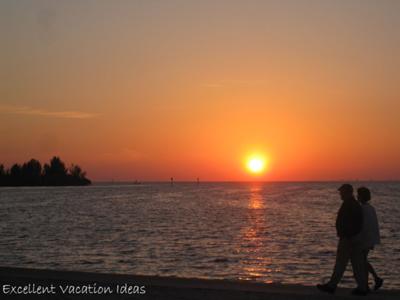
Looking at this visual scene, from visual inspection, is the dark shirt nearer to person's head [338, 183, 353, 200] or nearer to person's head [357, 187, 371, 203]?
person's head [338, 183, 353, 200]

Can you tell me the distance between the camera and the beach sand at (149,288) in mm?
10578

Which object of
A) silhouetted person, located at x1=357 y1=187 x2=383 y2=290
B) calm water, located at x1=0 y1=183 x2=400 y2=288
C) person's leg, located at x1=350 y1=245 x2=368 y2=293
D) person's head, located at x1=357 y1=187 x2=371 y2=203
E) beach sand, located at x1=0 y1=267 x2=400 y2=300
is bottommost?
calm water, located at x1=0 y1=183 x2=400 y2=288

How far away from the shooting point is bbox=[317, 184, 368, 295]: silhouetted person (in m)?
10.7

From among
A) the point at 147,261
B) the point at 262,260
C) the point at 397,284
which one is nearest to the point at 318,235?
the point at 262,260

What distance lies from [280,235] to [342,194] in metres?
29.1

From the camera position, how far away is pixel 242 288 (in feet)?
36.5

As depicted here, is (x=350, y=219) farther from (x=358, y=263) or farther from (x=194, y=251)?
(x=194, y=251)

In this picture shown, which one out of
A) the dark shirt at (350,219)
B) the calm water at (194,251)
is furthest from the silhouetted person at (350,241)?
the calm water at (194,251)

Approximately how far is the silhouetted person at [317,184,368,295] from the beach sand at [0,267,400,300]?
24 centimetres

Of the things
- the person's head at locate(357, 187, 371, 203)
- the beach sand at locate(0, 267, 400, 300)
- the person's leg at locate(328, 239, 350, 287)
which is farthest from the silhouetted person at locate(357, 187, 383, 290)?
the beach sand at locate(0, 267, 400, 300)

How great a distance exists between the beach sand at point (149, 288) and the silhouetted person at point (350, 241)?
24cm

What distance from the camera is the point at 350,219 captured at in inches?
423

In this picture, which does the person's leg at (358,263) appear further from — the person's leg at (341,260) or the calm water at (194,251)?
the calm water at (194,251)

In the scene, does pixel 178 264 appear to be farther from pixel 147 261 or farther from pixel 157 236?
pixel 157 236
